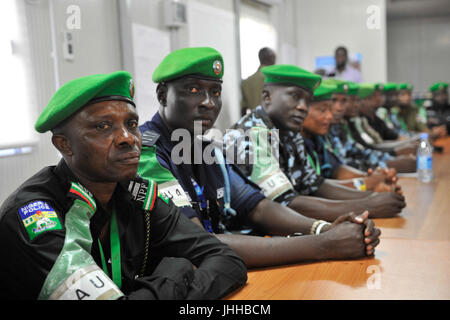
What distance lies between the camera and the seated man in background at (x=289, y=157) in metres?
1.89

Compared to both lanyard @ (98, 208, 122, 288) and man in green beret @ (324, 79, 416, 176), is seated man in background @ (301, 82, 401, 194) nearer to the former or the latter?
man in green beret @ (324, 79, 416, 176)

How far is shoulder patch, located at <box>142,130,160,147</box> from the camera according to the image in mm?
1398

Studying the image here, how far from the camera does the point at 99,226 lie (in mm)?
1101

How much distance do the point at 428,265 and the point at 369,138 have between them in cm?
307

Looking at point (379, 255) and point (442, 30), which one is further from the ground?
point (442, 30)

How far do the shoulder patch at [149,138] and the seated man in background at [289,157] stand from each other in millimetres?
523

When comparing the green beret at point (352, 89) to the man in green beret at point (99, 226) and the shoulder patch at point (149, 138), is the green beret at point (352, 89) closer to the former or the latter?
the shoulder patch at point (149, 138)

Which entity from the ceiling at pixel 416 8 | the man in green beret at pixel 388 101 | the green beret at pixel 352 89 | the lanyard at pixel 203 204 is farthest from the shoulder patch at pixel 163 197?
the ceiling at pixel 416 8

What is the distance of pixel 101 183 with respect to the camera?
3.62 ft

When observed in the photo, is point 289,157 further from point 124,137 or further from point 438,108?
point 438,108

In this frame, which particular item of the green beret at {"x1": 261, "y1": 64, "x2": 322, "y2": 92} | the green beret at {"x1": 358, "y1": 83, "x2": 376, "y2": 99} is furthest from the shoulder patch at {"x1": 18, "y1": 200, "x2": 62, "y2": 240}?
the green beret at {"x1": 358, "y1": 83, "x2": 376, "y2": 99}

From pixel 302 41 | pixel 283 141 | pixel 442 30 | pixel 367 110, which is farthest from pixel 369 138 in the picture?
pixel 442 30

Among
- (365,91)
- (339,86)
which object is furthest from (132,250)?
(365,91)
